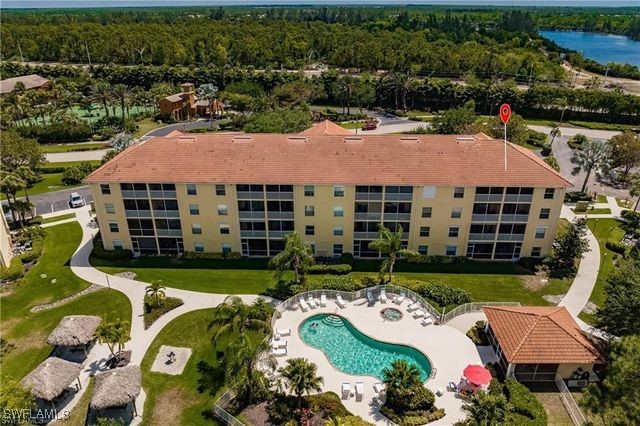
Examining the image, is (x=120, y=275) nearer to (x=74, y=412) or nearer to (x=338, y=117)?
(x=74, y=412)

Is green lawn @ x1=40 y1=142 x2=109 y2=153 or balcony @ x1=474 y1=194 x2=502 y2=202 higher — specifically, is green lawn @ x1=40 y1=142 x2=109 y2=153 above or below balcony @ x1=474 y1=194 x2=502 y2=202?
below

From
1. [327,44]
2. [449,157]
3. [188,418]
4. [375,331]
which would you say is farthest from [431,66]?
[188,418]

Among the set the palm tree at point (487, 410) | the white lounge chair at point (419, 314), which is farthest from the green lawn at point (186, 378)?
the palm tree at point (487, 410)

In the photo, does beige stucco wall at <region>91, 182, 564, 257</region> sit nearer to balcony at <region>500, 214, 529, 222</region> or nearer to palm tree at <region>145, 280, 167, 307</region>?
balcony at <region>500, 214, 529, 222</region>

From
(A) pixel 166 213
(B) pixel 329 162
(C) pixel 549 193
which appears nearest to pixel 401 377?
(B) pixel 329 162

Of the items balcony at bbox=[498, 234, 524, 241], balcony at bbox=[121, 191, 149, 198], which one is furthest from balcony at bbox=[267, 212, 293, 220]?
balcony at bbox=[498, 234, 524, 241]

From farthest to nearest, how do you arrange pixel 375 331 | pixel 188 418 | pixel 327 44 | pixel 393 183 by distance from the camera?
1. pixel 327 44
2. pixel 393 183
3. pixel 375 331
4. pixel 188 418

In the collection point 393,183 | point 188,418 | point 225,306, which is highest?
point 393,183
